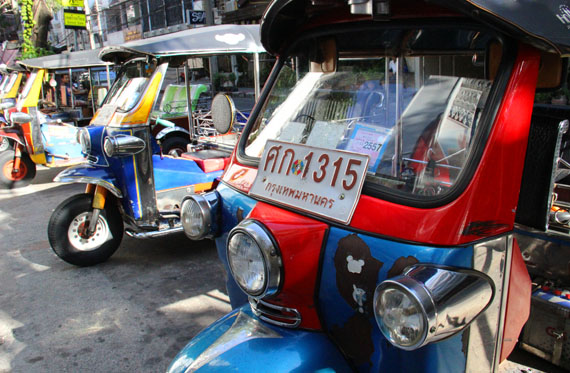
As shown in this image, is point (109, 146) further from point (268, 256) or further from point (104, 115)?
point (268, 256)

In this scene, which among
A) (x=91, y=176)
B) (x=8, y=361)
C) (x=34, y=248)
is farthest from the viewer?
(x=34, y=248)

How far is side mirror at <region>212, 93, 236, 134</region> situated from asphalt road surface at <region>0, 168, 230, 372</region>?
1.50 m

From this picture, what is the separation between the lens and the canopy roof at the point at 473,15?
4.43 feet

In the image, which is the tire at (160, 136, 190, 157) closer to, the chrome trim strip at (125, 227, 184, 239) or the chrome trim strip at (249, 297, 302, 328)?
the chrome trim strip at (125, 227, 184, 239)

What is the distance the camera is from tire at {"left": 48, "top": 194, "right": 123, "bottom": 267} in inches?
175

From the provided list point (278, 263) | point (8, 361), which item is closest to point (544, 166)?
point (278, 263)

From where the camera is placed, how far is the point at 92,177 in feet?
14.4

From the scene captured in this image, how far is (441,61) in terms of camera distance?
1.76m

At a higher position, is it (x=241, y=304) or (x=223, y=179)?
(x=223, y=179)

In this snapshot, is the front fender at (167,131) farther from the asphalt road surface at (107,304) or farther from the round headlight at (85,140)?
the round headlight at (85,140)

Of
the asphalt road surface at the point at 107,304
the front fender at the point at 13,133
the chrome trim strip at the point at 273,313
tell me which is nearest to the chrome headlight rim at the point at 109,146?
the asphalt road surface at the point at 107,304

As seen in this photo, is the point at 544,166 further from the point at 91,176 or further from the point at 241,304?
the point at 91,176

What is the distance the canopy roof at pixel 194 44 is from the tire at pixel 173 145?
2694mm

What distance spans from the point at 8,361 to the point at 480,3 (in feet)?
11.3
